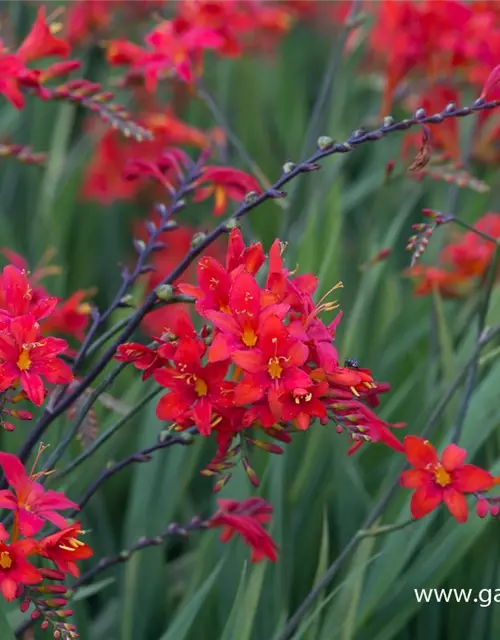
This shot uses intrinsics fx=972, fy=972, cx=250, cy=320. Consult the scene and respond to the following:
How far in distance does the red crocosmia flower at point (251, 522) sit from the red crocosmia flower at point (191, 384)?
7.4 inches

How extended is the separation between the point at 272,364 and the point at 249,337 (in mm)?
44

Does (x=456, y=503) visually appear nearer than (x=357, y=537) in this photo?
Yes

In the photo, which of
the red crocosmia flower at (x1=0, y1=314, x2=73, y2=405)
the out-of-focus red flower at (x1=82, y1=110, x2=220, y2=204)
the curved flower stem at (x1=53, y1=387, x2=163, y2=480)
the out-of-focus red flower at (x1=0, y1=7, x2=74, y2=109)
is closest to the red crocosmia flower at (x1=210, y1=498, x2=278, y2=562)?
the curved flower stem at (x1=53, y1=387, x2=163, y2=480)

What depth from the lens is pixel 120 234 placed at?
8.58 feet

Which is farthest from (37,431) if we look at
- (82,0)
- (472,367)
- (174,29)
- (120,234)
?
(120,234)

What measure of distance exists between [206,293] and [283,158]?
1.72m

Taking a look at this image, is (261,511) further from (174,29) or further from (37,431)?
(174,29)

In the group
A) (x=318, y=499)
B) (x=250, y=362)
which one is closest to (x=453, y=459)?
(x=250, y=362)

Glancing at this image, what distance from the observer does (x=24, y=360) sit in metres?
0.85

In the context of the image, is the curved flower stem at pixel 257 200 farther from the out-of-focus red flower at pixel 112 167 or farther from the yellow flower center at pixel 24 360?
the out-of-focus red flower at pixel 112 167

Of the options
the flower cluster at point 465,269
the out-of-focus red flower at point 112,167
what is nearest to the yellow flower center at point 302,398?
the flower cluster at point 465,269

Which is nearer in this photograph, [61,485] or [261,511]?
[261,511]

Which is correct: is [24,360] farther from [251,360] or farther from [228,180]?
[228,180]

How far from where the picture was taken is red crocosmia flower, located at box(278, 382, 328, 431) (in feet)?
2.70
